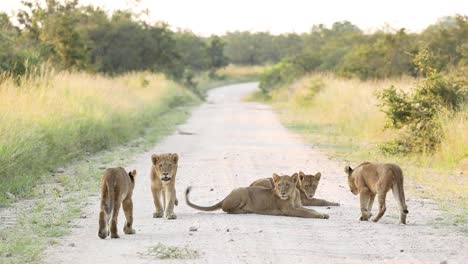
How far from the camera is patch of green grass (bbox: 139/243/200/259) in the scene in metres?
7.69

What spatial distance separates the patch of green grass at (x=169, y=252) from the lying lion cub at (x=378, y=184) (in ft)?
8.11

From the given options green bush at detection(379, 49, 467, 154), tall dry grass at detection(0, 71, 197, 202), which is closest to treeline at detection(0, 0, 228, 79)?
tall dry grass at detection(0, 71, 197, 202)

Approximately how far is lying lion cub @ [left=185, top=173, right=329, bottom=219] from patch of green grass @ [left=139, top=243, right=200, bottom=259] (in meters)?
2.22

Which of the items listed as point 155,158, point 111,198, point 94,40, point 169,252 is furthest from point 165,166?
point 94,40

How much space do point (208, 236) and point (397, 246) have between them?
1.77m

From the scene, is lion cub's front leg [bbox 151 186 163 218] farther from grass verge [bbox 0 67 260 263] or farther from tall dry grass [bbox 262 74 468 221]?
tall dry grass [bbox 262 74 468 221]

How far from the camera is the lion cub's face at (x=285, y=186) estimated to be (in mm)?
9977

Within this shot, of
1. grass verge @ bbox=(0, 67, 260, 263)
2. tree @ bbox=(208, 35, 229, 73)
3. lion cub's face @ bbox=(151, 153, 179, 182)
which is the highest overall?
lion cub's face @ bbox=(151, 153, 179, 182)

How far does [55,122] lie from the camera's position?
56.2 ft

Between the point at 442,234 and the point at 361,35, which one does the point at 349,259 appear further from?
the point at 361,35

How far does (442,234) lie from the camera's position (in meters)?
8.96

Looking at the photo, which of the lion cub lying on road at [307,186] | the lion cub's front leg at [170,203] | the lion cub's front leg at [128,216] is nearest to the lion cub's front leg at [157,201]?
the lion cub's front leg at [170,203]

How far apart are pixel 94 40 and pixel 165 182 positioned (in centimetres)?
3533

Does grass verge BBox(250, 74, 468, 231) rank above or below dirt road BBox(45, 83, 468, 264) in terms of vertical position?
below
